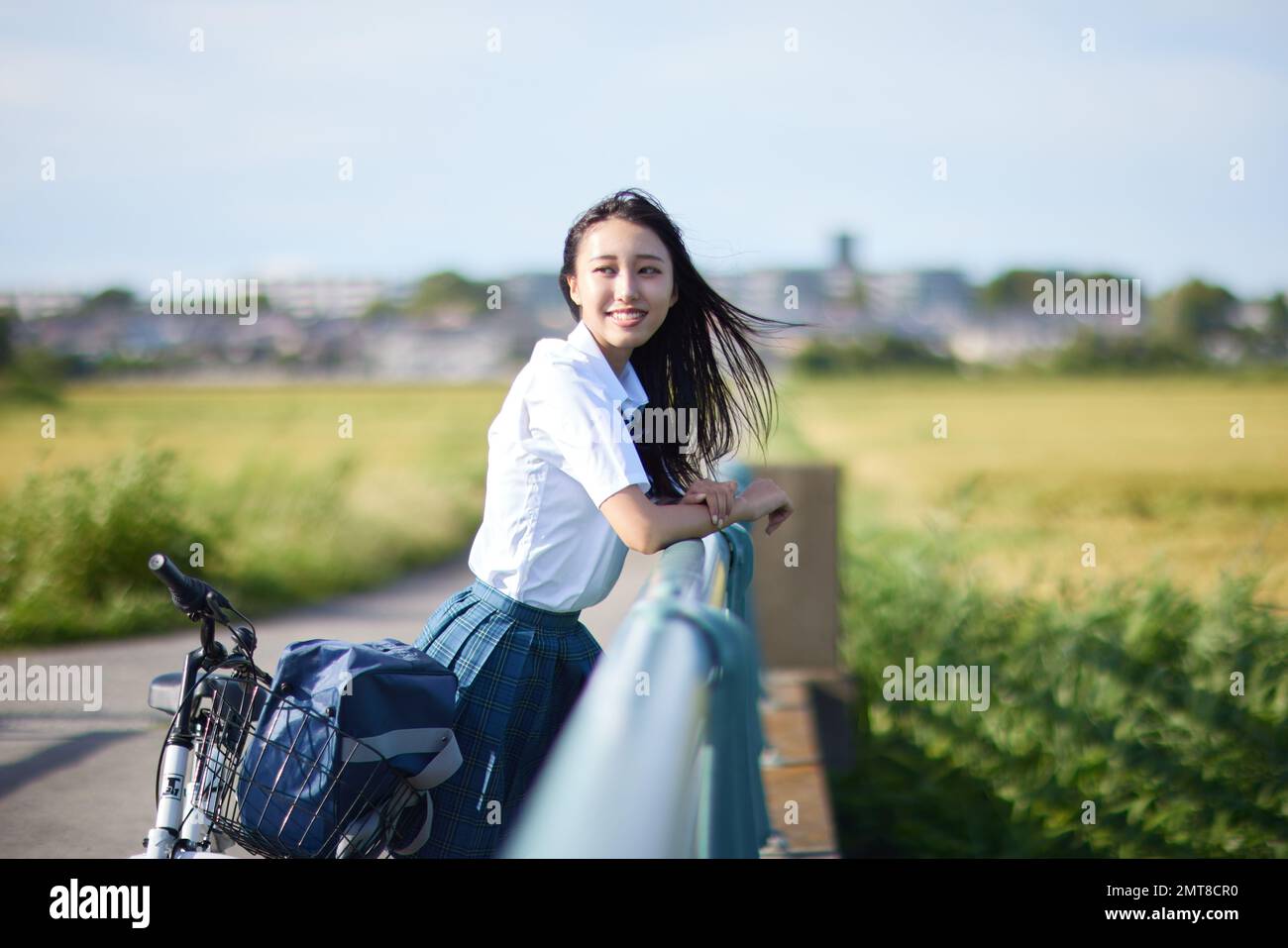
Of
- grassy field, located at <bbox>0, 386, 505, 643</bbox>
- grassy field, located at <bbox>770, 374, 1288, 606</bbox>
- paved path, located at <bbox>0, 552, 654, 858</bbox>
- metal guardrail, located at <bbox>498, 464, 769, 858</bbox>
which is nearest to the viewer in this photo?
metal guardrail, located at <bbox>498, 464, 769, 858</bbox>

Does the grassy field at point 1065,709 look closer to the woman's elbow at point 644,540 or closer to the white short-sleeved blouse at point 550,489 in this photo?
the white short-sleeved blouse at point 550,489

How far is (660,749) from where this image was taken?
138 cm

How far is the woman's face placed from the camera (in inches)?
104

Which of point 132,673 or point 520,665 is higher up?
point 520,665

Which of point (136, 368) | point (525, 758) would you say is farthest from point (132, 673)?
point (136, 368)

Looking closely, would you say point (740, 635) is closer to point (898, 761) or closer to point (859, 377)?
point (898, 761)

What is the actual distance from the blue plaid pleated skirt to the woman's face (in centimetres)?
55

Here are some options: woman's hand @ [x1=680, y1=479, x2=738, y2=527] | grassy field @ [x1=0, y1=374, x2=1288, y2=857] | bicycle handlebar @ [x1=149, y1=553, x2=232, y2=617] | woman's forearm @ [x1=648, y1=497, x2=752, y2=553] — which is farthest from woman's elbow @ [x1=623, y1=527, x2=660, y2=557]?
grassy field @ [x1=0, y1=374, x2=1288, y2=857]

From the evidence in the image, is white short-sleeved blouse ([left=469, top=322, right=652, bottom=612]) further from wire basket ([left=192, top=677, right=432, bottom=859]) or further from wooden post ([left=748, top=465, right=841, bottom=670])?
wooden post ([left=748, top=465, right=841, bottom=670])

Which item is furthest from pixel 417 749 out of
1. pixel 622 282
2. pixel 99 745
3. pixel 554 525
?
pixel 99 745

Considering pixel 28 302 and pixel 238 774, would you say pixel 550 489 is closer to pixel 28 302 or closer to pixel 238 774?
pixel 238 774

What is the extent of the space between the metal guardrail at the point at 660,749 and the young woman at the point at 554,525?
24cm
